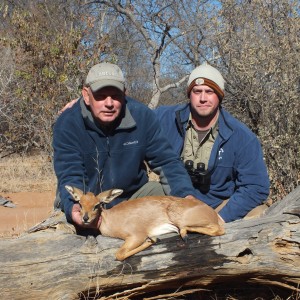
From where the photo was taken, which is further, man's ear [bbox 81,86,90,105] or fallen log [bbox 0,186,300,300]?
man's ear [bbox 81,86,90,105]

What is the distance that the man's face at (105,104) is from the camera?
15.6ft

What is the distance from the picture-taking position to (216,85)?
5363 millimetres

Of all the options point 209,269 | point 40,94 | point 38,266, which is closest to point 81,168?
point 38,266

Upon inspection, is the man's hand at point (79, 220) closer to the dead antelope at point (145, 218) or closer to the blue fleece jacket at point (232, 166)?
the dead antelope at point (145, 218)

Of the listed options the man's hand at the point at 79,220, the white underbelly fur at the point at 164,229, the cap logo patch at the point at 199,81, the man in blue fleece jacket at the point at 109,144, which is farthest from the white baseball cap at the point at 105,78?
the white underbelly fur at the point at 164,229

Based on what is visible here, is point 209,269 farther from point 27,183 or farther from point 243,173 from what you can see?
point 27,183

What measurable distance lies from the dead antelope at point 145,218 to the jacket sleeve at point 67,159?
15.4 inches

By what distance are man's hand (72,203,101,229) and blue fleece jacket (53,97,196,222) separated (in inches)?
12.8

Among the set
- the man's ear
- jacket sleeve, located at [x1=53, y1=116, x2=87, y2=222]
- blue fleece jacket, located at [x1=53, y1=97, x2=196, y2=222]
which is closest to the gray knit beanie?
blue fleece jacket, located at [x1=53, y1=97, x2=196, y2=222]

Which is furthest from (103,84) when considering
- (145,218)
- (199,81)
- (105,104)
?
(145,218)

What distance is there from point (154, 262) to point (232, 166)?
1.72 meters

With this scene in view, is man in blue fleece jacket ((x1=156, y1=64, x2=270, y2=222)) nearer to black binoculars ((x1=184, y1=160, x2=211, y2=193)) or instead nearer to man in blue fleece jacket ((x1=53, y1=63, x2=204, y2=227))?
black binoculars ((x1=184, y1=160, x2=211, y2=193))

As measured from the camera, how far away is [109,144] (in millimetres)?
4953

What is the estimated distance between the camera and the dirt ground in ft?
25.2
